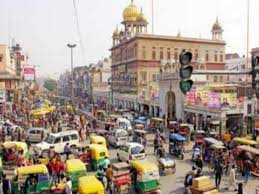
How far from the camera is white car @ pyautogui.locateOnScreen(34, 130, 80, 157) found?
23.1 m

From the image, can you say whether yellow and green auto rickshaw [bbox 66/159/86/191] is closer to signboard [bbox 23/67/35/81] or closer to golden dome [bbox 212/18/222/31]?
signboard [bbox 23/67/35/81]

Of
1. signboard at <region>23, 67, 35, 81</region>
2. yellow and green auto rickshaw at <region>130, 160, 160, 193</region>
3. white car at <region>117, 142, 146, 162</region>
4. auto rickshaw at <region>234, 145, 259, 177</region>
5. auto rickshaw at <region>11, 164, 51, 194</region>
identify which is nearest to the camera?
auto rickshaw at <region>11, 164, 51, 194</region>

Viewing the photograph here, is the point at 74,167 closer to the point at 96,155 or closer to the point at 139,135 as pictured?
the point at 96,155

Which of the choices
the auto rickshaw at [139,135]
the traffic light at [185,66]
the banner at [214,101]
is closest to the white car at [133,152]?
the auto rickshaw at [139,135]

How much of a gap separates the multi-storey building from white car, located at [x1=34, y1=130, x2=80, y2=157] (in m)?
28.5

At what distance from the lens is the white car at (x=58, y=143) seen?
2311 centimetres

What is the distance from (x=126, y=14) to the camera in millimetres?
71188

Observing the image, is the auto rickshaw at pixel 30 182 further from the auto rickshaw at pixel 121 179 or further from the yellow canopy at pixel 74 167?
the auto rickshaw at pixel 121 179

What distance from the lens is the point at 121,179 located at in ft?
51.5

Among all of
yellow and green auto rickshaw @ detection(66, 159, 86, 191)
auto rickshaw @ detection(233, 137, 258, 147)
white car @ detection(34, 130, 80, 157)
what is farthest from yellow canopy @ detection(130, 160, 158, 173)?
white car @ detection(34, 130, 80, 157)

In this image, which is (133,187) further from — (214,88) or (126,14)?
(126,14)

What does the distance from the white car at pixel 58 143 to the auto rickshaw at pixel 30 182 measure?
7523mm

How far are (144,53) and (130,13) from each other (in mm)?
13885

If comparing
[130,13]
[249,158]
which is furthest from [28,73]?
[249,158]
